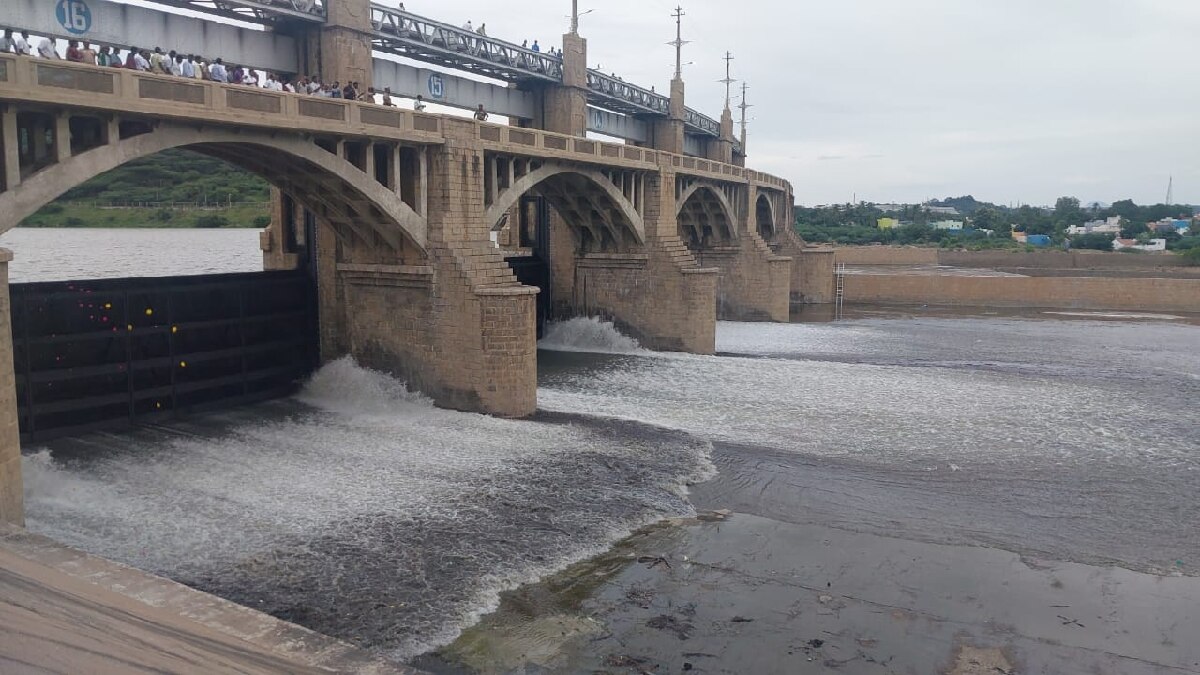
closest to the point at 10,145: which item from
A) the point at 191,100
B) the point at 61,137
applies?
the point at 61,137

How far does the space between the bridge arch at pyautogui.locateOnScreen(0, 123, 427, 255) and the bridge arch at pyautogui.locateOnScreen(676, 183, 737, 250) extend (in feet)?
85.5

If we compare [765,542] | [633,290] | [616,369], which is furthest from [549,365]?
[765,542]

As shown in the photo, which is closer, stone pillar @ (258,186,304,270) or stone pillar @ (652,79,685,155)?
stone pillar @ (258,186,304,270)

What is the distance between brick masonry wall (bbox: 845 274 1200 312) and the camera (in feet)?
180

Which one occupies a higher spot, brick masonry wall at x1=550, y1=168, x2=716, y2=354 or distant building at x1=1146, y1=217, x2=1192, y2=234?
distant building at x1=1146, y1=217, x2=1192, y2=234

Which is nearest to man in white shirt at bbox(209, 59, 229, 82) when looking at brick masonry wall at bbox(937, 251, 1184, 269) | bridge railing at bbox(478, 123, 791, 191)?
bridge railing at bbox(478, 123, 791, 191)

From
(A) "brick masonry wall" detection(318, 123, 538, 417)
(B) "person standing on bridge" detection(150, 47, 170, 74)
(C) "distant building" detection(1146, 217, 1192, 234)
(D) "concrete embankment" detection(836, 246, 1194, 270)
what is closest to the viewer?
(B) "person standing on bridge" detection(150, 47, 170, 74)

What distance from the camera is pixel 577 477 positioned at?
17.7m

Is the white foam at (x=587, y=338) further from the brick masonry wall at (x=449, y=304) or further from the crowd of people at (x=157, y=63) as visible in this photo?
the crowd of people at (x=157, y=63)

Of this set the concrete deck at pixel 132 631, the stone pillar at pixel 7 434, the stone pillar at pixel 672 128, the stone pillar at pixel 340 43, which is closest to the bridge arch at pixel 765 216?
the stone pillar at pixel 672 128

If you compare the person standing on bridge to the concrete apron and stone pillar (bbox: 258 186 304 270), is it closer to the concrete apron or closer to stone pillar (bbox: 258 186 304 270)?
stone pillar (bbox: 258 186 304 270)

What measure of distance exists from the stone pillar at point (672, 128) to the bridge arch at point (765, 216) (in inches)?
324

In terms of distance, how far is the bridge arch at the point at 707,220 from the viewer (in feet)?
159

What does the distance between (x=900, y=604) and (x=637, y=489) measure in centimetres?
598
